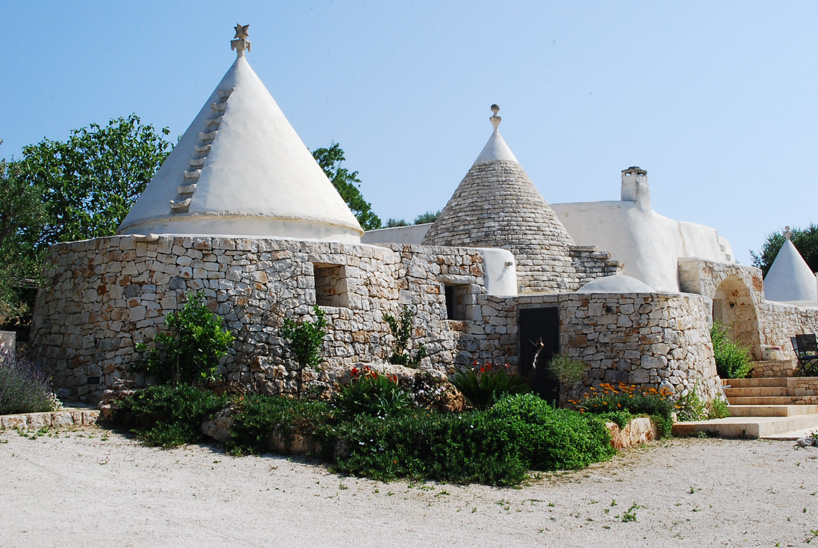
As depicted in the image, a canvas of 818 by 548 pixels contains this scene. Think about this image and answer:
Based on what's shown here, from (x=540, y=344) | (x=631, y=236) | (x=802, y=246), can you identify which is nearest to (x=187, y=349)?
(x=540, y=344)

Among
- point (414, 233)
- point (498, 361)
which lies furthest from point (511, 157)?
point (498, 361)

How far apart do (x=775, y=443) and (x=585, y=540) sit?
242 inches

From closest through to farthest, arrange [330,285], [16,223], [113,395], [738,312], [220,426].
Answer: [220,426], [113,395], [16,223], [330,285], [738,312]

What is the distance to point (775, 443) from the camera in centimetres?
1186

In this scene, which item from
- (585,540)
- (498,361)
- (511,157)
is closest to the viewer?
(585,540)

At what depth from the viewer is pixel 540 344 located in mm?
15141

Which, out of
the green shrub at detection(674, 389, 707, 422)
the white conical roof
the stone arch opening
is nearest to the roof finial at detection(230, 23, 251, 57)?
the white conical roof

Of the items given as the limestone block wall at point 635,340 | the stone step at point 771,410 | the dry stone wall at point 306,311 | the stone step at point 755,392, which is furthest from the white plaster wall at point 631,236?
the stone step at point 771,410

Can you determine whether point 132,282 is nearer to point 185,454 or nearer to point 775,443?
point 185,454

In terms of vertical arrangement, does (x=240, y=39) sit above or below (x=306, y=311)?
above

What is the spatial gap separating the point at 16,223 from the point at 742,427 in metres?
11.4

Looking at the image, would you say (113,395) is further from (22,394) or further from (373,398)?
(373,398)

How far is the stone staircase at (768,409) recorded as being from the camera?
12.6 metres

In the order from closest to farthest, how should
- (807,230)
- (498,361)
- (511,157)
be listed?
(498,361)
(511,157)
(807,230)
